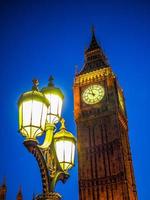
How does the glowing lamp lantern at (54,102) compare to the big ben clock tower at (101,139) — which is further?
the big ben clock tower at (101,139)

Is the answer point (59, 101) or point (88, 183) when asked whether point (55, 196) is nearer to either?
point (59, 101)

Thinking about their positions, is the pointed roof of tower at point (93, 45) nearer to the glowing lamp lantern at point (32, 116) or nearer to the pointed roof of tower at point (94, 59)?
the pointed roof of tower at point (94, 59)

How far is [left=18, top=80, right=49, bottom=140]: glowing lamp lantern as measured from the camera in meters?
5.39

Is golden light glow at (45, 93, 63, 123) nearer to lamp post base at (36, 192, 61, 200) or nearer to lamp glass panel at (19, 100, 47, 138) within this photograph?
lamp glass panel at (19, 100, 47, 138)

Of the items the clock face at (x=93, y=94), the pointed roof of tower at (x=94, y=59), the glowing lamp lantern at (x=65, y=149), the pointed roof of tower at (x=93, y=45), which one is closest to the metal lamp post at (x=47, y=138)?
the glowing lamp lantern at (x=65, y=149)

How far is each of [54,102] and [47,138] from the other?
2.35 feet

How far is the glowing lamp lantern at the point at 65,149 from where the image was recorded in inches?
257

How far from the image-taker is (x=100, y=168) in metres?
37.4

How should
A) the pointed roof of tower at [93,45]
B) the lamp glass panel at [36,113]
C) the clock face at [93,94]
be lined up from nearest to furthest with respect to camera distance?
the lamp glass panel at [36,113]
the clock face at [93,94]
the pointed roof of tower at [93,45]

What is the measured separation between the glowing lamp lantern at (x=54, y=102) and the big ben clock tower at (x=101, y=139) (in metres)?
30.0

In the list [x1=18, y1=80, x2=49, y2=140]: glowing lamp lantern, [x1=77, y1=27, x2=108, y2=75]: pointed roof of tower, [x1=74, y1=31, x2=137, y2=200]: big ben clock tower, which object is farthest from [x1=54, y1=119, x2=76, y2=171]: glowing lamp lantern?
[x1=77, y1=27, x2=108, y2=75]: pointed roof of tower

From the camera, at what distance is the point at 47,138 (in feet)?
20.2

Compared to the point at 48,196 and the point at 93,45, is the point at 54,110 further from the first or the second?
the point at 93,45

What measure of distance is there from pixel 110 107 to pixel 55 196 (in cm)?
3512
